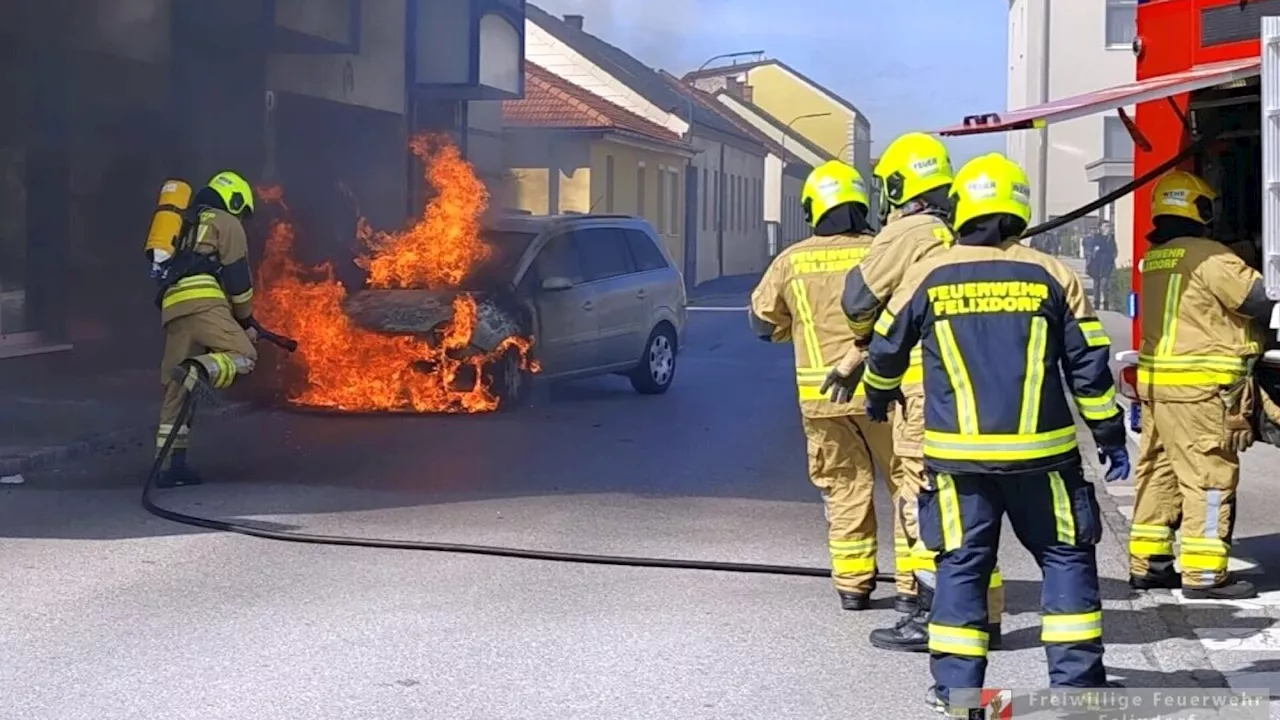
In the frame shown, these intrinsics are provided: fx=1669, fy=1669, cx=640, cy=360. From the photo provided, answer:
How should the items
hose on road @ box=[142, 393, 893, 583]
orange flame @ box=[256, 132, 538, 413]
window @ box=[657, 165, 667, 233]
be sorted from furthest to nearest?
window @ box=[657, 165, 667, 233] → orange flame @ box=[256, 132, 538, 413] → hose on road @ box=[142, 393, 893, 583]

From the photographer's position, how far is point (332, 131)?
2059 cm

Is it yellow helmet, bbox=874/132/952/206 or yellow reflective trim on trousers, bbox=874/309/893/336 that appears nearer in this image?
yellow reflective trim on trousers, bbox=874/309/893/336

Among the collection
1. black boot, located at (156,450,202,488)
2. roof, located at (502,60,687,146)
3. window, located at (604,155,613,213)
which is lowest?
black boot, located at (156,450,202,488)

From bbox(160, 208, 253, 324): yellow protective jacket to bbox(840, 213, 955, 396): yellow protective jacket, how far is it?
15.9 feet

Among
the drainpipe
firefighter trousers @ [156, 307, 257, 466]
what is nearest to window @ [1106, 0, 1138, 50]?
the drainpipe

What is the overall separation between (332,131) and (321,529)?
1290 centimetres

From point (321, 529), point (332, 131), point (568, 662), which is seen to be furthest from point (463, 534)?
point (332, 131)

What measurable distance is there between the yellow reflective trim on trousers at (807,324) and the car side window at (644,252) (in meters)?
8.92

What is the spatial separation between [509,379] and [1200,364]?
25.3 feet

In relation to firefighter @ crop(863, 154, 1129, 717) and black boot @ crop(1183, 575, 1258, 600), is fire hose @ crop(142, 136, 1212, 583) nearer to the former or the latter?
black boot @ crop(1183, 575, 1258, 600)

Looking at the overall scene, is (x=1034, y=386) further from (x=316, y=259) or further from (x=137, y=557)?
(x=316, y=259)

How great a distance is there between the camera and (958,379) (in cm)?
491

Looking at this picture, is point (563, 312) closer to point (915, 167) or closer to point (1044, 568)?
point (915, 167)

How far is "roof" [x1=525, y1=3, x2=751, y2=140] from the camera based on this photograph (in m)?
42.0
